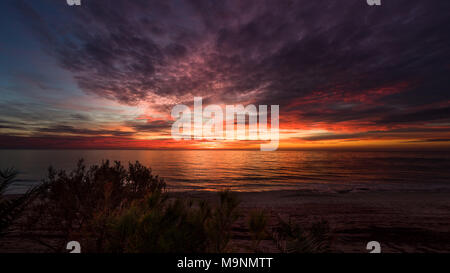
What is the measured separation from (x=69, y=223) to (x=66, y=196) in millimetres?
937

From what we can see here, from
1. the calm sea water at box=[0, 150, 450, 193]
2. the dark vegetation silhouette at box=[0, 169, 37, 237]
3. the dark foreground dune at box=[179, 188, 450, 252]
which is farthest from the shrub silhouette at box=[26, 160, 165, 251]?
the calm sea water at box=[0, 150, 450, 193]

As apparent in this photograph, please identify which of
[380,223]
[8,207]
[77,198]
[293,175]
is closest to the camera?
[8,207]

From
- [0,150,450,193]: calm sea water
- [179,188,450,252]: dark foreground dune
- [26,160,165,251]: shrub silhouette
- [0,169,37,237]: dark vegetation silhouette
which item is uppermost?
[0,169,37,237]: dark vegetation silhouette

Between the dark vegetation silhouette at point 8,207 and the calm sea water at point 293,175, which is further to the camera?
the calm sea water at point 293,175

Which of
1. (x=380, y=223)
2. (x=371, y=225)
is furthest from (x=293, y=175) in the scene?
(x=371, y=225)

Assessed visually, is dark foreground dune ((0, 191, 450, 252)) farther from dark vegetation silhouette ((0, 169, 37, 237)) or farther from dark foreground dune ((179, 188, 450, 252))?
dark vegetation silhouette ((0, 169, 37, 237))

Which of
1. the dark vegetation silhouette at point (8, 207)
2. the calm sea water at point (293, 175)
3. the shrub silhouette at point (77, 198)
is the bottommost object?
the calm sea water at point (293, 175)

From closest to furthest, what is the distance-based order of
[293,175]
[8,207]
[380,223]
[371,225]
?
1. [8,207]
2. [371,225]
3. [380,223]
4. [293,175]

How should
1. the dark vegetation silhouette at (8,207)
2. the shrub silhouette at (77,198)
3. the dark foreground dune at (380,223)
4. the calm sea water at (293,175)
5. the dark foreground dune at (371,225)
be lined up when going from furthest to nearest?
the calm sea water at (293,175) < the dark foreground dune at (380,223) < the dark foreground dune at (371,225) < the shrub silhouette at (77,198) < the dark vegetation silhouette at (8,207)

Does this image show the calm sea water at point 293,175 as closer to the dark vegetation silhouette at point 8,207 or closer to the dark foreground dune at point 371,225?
the dark vegetation silhouette at point 8,207

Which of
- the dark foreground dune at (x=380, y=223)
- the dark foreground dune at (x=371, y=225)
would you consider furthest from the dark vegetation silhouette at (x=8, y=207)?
the dark foreground dune at (x=380, y=223)

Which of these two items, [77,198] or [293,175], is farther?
[293,175]

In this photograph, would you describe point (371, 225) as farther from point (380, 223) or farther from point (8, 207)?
point (8, 207)

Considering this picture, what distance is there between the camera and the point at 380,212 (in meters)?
14.1
